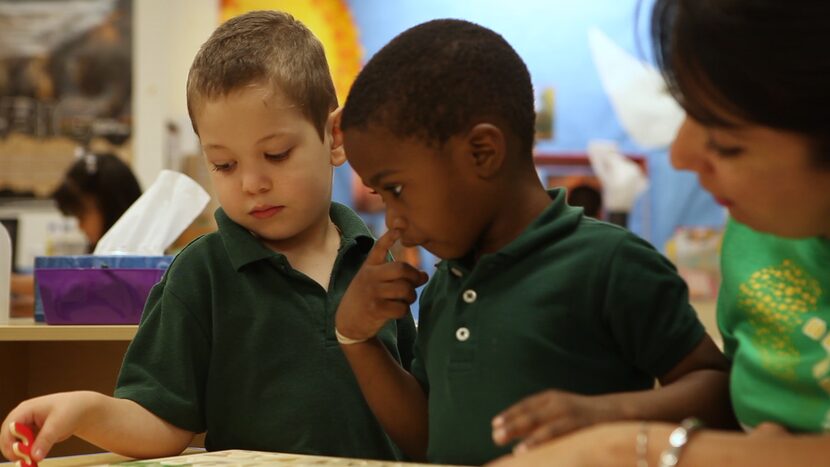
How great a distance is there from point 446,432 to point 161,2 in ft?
13.0

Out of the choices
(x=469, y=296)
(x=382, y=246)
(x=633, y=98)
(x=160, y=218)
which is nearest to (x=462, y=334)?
(x=469, y=296)

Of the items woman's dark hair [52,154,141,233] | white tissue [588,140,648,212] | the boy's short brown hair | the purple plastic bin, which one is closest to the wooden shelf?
the purple plastic bin

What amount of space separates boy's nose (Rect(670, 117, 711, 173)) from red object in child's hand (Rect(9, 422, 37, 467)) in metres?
0.72

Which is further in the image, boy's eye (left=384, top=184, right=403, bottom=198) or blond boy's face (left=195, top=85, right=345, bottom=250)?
blond boy's face (left=195, top=85, right=345, bottom=250)

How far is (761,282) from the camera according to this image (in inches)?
37.4

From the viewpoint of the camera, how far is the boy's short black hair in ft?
3.23

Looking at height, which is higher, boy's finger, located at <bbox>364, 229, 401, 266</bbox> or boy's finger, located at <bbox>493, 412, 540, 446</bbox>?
boy's finger, located at <bbox>364, 229, 401, 266</bbox>

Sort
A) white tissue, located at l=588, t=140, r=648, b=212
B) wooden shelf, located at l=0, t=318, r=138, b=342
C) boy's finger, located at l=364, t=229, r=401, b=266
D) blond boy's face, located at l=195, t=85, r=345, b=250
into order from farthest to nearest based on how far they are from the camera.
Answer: white tissue, located at l=588, t=140, r=648, b=212, wooden shelf, located at l=0, t=318, r=138, b=342, blond boy's face, located at l=195, t=85, r=345, b=250, boy's finger, located at l=364, t=229, r=401, b=266

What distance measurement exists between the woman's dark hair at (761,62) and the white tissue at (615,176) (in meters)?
3.39

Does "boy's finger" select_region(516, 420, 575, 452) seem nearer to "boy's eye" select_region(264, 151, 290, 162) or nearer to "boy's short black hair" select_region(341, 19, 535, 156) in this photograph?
"boy's short black hair" select_region(341, 19, 535, 156)

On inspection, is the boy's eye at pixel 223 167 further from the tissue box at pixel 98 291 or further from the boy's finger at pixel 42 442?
the tissue box at pixel 98 291

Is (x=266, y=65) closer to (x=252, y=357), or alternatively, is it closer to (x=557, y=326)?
(x=252, y=357)

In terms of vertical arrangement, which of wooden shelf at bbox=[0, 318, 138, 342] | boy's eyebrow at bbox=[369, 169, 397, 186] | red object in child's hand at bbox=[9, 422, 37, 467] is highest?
boy's eyebrow at bbox=[369, 169, 397, 186]

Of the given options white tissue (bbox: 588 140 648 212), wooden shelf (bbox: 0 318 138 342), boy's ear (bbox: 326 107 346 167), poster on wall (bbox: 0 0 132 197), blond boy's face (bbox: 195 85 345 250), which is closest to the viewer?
blond boy's face (bbox: 195 85 345 250)
